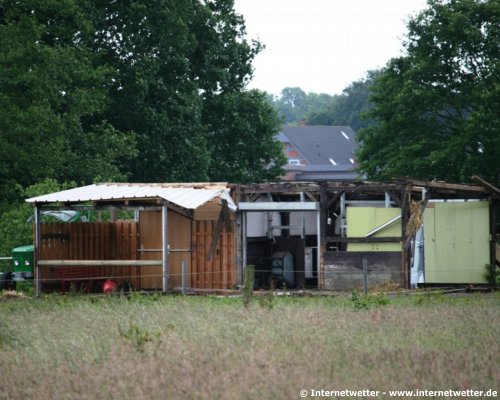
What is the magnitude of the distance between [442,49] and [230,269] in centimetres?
2205

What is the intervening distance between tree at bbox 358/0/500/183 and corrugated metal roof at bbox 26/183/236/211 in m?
18.5

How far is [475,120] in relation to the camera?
43.6 metres

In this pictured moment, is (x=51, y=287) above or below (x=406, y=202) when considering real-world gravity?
below

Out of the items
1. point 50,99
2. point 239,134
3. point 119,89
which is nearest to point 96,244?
point 50,99

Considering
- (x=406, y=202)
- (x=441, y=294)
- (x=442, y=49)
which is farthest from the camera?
(x=442, y=49)

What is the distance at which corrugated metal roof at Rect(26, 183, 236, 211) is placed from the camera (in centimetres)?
2536

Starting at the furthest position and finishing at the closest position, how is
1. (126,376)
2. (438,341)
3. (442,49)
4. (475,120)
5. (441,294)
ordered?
(442,49)
(475,120)
(441,294)
(438,341)
(126,376)

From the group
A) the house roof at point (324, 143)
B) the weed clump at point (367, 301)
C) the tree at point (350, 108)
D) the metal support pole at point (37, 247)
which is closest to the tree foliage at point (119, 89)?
the metal support pole at point (37, 247)

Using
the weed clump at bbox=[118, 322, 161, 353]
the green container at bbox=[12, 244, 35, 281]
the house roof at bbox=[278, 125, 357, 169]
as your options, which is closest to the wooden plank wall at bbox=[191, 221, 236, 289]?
the green container at bbox=[12, 244, 35, 281]

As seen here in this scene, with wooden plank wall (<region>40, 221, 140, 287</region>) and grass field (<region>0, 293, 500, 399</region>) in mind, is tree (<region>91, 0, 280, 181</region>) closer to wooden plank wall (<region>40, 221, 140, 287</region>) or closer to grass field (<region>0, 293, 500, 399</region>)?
wooden plank wall (<region>40, 221, 140, 287</region>)

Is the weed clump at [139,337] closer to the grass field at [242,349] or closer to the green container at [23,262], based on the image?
the grass field at [242,349]

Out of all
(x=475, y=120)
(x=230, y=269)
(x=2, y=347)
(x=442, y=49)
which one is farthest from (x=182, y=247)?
(x=442, y=49)

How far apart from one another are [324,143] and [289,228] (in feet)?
287

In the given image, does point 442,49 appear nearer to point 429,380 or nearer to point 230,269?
point 230,269
